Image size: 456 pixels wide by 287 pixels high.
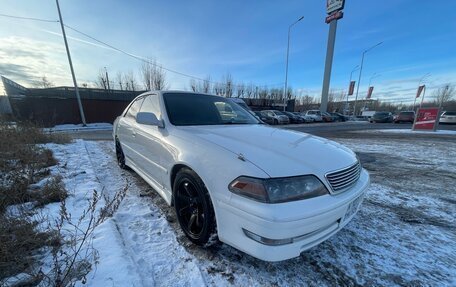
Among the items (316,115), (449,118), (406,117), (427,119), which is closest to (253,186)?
(427,119)

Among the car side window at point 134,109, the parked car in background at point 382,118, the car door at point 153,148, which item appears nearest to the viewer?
the car door at point 153,148

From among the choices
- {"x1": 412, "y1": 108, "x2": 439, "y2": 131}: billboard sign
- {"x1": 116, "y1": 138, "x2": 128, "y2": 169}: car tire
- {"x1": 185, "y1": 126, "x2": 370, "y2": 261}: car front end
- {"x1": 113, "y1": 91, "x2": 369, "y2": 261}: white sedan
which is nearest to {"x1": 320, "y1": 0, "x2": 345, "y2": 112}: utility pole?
{"x1": 412, "y1": 108, "x2": 439, "y2": 131}: billboard sign

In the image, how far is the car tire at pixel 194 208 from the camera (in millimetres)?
1914

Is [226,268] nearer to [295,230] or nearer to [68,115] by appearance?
[295,230]

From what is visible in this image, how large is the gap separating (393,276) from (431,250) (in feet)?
2.53

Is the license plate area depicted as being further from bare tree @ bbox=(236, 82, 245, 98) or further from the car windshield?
bare tree @ bbox=(236, 82, 245, 98)

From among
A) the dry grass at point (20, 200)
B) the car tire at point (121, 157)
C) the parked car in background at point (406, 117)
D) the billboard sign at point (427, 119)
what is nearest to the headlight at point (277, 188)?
the dry grass at point (20, 200)

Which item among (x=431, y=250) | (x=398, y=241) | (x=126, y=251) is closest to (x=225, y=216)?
(x=126, y=251)

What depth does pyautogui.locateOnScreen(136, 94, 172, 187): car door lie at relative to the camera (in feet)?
8.53

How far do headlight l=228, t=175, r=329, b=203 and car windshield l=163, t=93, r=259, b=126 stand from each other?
4.57 ft

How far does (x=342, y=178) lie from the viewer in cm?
191

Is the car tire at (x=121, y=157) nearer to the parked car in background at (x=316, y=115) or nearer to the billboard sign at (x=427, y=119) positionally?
the billboard sign at (x=427, y=119)

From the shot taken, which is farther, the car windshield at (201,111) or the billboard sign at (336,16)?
the billboard sign at (336,16)

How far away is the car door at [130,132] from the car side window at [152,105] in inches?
11.1
